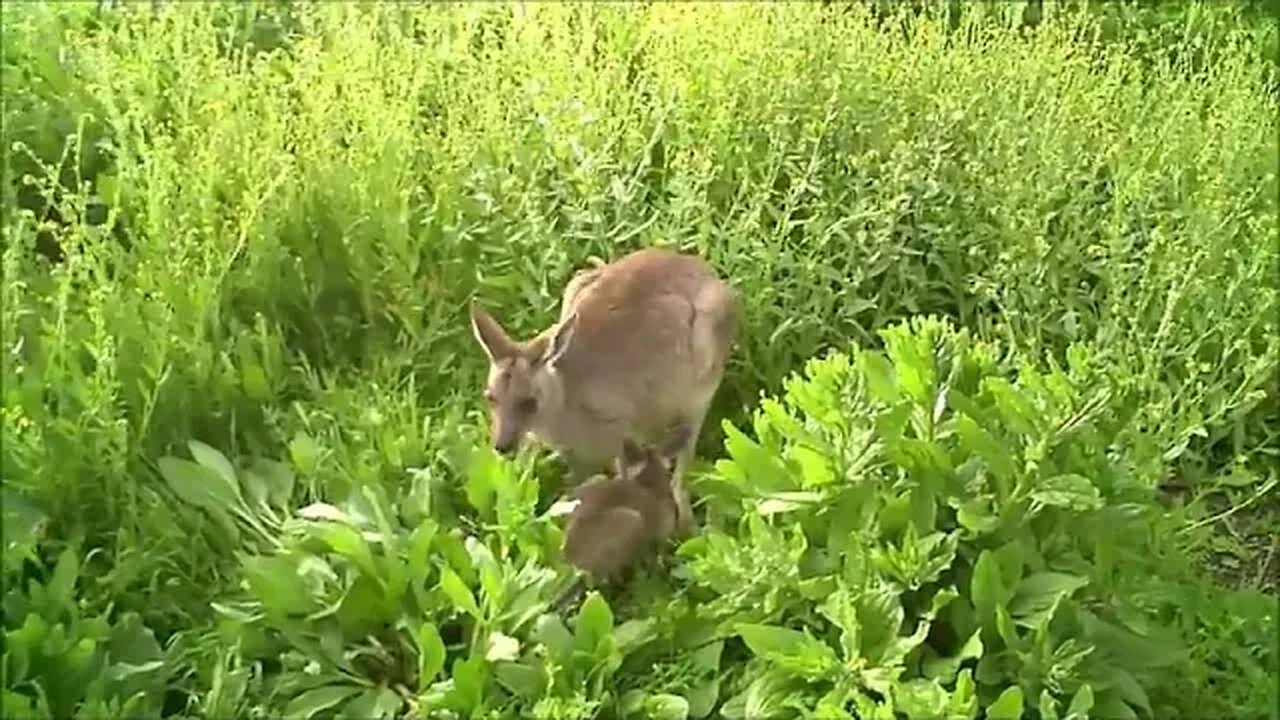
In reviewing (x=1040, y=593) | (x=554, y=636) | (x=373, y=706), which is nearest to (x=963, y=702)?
(x=1040, y=593)

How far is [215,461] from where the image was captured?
3.92m

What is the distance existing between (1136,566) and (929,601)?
0.51 m

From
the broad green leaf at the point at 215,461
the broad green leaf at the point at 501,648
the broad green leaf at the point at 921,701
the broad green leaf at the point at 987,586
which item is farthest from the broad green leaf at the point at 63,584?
the broad green leaf at the point at 987,586

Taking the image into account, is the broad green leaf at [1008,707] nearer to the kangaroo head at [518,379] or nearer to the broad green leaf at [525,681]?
the broad green leaf at [525,681]

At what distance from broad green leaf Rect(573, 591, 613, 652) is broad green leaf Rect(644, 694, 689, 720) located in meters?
0.14

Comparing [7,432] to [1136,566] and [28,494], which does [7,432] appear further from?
[1136,566]

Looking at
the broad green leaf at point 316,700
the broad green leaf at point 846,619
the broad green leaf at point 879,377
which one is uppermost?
the broad green leaf at point 879,377

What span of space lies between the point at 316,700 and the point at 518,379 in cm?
96

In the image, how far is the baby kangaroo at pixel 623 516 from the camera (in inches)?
146

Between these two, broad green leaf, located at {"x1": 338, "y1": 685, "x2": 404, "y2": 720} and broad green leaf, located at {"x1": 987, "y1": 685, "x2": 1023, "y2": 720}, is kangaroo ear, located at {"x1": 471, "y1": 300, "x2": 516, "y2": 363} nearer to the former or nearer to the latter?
broad green leaf, located at {"x1": 338, "y1": 685, "x2": 404, "y2": 720}

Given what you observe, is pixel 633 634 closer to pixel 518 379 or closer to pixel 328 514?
pixel 328 514

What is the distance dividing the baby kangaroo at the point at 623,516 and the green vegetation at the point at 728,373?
0.07 metres

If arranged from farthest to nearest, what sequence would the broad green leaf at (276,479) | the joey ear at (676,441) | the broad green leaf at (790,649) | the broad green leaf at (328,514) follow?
the joey ear at (676,441) < the broad green leaf at (276,479) < the broad green leaf at (328,514) < the broad green leaf at (790,649)

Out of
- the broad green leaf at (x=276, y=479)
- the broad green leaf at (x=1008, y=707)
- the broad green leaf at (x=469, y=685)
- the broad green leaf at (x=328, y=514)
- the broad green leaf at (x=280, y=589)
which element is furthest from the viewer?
the broad green leaf at (x=276, y=479)
